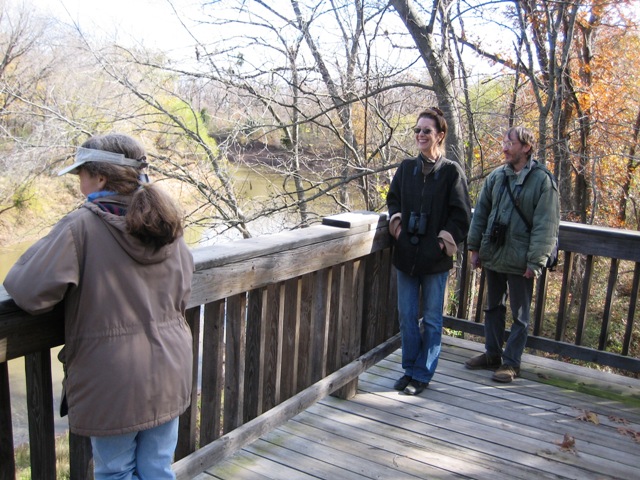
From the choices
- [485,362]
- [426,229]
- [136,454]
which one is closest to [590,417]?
[485,362]

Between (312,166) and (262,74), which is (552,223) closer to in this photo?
(262,74)

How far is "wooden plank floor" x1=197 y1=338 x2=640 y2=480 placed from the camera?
279cm

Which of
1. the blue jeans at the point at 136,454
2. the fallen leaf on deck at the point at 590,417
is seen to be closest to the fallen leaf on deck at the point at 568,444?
the fallen leaf on deck at the point at 590,417

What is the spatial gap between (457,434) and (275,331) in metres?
1.13

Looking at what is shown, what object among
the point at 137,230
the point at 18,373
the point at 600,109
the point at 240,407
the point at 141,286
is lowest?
the point at 18,373

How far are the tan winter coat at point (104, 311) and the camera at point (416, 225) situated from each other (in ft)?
6.27

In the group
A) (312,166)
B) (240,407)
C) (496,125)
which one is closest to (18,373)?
(312,166)

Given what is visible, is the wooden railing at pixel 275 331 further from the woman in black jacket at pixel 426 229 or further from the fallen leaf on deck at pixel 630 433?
the fallen leaf on deck at pixel 630 433

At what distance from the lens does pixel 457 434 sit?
3158 millimetres

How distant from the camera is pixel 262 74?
837 cm

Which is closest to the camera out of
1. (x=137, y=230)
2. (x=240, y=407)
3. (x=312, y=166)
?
(x=137, y=230)

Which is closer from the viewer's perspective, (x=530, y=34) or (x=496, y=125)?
(x=530, y=34)

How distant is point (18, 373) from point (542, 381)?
10.9 meters

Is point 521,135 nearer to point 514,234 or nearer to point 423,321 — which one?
point 514,234
